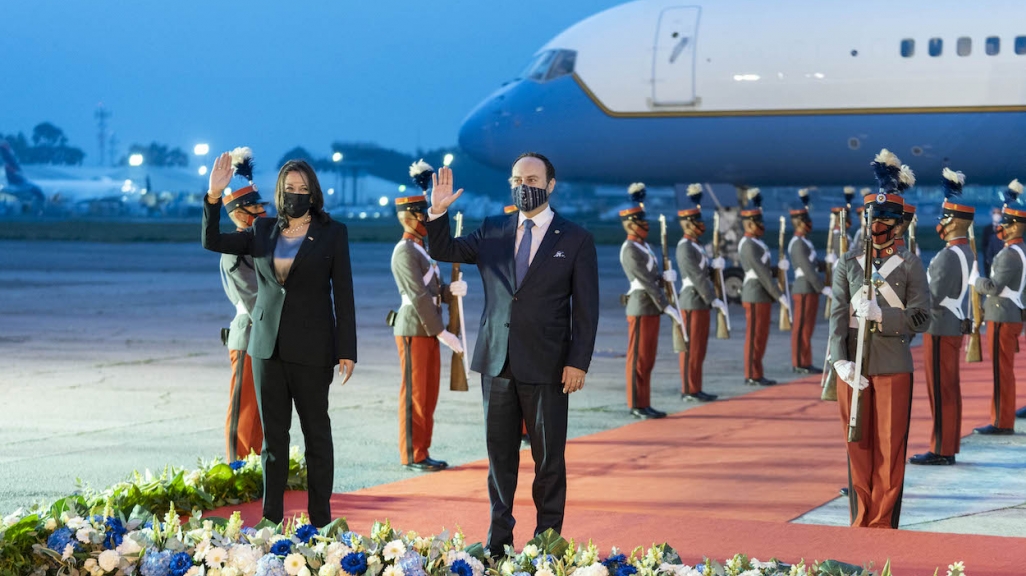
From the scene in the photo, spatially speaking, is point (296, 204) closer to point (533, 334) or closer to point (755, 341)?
point (533, 334)

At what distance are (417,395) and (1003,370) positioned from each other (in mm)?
4227

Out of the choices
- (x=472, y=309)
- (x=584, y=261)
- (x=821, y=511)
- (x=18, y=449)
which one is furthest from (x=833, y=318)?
(x=472, y=309)

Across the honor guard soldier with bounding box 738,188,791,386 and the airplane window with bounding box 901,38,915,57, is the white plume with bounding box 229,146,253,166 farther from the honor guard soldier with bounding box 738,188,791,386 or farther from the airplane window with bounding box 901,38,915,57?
the airplane window with bounding box 901,38,915,57

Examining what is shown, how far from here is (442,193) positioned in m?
5.35

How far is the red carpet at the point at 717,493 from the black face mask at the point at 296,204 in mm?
1381

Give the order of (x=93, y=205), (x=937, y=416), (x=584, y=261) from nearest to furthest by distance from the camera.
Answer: (x=584, y=261)
(x=937, y=416)
(x=93, y=205)

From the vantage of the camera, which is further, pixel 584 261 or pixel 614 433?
pixel 614 433

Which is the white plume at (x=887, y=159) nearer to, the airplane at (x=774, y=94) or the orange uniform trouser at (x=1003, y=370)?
the orange uniform trouser at (x=1003, y=370)

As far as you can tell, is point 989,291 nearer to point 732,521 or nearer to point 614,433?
point 614,433

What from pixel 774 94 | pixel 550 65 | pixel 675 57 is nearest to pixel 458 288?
pixel 774 94

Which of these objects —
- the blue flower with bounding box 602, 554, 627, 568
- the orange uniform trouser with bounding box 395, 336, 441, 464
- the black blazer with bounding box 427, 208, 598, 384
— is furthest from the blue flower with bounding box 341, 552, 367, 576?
the orange uniform trouser with bounding box 395, 336, 441, 464

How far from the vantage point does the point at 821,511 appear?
22.9 ft

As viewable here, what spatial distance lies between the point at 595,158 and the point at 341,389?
8.82m

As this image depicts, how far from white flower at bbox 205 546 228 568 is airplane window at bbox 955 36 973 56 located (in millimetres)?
14627
